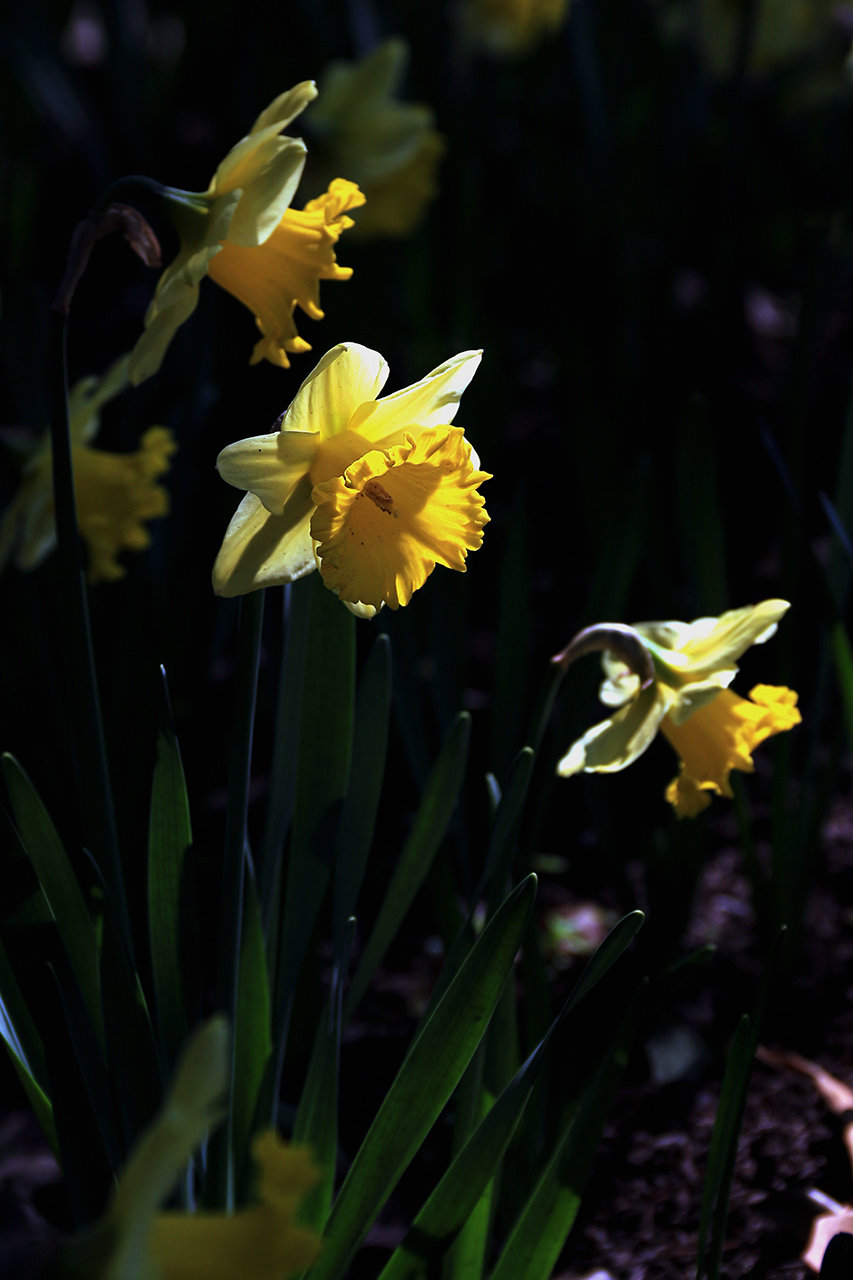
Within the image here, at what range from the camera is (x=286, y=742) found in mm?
1047

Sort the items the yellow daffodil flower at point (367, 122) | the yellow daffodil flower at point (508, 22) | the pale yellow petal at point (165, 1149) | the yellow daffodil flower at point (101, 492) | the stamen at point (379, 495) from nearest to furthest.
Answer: the pale yellow petal at point (165, 1149)
the stamen at point (379, 495)
the yellow daffodil flower at point (101, 492)
the yellow daffodil flower at point (367, 122)
the yellow daffodil flower at point (508, 22)

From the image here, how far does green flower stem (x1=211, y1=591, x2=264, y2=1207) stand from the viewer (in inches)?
32.9

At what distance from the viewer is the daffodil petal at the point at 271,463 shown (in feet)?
2.50

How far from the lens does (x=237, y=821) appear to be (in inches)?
33.1

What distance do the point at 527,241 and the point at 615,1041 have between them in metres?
2.76

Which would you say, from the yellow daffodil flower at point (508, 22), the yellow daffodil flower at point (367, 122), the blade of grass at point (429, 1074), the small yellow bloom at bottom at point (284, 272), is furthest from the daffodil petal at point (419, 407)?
the yellow daffodil flower at point (508, 22)

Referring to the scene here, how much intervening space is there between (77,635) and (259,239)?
334 mm

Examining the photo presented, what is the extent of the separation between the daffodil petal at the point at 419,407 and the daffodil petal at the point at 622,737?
0.32 m

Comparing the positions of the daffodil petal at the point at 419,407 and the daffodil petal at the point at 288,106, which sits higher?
the daffodil petal at the point at 288,106

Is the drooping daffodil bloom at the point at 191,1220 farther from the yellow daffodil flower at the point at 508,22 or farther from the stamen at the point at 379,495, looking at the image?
the yellow daffodil flower at the point at 508,22

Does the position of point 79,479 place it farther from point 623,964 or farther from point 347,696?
point 623,964

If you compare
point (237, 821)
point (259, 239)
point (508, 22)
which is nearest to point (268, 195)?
point (259, 239)

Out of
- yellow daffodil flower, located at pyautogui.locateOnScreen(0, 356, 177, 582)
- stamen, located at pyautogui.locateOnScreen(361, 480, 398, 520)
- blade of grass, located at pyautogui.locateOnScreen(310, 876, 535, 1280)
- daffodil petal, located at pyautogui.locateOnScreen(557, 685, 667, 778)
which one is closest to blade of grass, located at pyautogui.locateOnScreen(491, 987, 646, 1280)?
blade of grass, located at pyautogui.locateOnScreen(310, 876, 535, 1280)

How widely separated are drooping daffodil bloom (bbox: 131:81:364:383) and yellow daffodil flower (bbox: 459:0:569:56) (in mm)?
2780
